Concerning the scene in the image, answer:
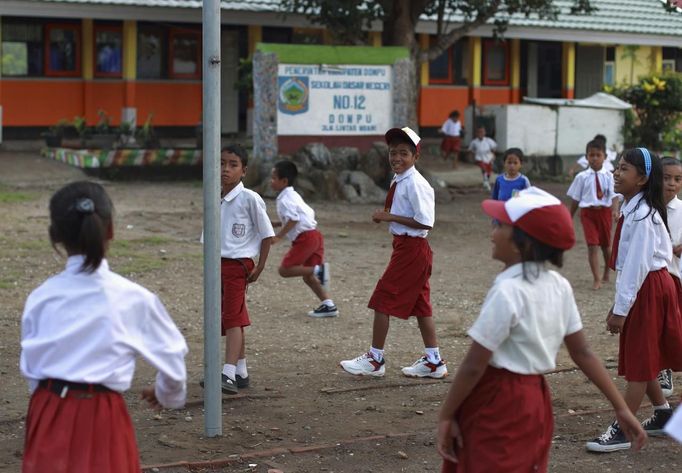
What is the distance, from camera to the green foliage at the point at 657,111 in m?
25.1

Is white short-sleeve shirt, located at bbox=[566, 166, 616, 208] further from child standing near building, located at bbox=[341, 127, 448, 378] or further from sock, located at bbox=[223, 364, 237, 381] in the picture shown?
sock, located at bbox=[223, 364, 237, 381]

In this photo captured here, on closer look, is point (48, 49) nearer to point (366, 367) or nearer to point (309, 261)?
point (309, 261)

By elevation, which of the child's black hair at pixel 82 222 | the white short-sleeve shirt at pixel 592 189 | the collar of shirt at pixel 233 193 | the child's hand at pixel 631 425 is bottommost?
the child's hand at pixel 631 425

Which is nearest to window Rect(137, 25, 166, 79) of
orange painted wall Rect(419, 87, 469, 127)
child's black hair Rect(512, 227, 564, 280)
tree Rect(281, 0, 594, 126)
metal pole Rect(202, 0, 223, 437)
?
tree Rect(281, 0, 594, 126)

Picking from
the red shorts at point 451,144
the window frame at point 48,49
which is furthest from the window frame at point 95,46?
the red shorts at point 451,144

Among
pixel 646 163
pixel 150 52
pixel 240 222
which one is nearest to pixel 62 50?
pixel 150 52

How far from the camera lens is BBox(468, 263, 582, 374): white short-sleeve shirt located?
3.89m

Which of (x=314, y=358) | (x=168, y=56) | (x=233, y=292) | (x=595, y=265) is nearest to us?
(x=233, y=292)

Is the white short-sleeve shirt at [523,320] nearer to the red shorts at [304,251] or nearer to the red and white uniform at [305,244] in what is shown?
the red and white uniform at [305,244]

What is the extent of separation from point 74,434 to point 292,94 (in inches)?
577

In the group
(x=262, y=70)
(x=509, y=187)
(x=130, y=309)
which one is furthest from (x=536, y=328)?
(x=262, y=70)

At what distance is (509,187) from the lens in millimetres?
11109

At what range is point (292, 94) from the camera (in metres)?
18.1

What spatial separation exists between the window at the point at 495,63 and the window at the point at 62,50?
1062 centimetres
